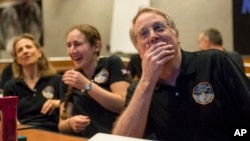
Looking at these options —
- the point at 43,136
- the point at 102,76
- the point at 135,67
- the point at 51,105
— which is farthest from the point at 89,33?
the point at 135,67

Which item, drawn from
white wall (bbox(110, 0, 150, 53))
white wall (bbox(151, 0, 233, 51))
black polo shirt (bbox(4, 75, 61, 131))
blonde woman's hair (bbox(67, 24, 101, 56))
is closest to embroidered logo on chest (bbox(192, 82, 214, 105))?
blonde woman's hair (bbox(67, 24, 101, 56))

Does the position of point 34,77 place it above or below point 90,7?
below

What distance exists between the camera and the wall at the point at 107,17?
15.5 ft

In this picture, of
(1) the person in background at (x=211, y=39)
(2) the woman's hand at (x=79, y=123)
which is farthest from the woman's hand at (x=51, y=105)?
(1) the person in background at (x=211, y=39)

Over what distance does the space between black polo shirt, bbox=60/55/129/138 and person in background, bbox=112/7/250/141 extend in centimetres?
75

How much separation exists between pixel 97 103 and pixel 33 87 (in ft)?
2.95

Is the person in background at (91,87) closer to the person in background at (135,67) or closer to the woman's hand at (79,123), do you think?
the woman's hand at (79,123)

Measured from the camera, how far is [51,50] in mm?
6648

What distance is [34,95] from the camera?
10.1 ft

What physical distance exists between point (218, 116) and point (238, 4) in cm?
315

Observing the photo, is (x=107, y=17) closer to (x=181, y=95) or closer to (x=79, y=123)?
(x=79, y=123)

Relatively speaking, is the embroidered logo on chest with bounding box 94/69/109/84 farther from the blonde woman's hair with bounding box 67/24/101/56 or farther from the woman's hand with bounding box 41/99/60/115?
the woman's hand with bounding box 41/99/60/115

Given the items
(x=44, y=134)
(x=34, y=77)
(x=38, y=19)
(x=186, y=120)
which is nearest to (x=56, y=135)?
(x=44, y=134)

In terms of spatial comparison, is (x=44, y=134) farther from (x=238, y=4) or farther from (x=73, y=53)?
(x=238, y=4)
